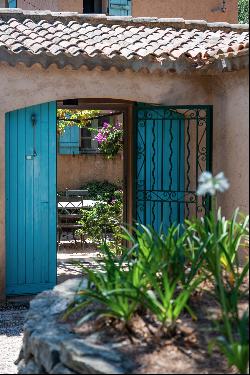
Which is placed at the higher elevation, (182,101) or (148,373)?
(182,101)

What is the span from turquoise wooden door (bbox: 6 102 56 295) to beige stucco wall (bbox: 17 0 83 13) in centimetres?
753

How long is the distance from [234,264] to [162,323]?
1.04 m

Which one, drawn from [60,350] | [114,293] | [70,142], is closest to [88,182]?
[70,142]

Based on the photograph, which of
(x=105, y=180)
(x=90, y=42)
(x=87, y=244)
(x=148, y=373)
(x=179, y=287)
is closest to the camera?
(x=148, y=373)

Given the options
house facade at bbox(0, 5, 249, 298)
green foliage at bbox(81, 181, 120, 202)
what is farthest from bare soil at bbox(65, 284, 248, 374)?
green foliage at bbox(81, 181, 120, 202)

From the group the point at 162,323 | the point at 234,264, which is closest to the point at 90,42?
the point at 234,264

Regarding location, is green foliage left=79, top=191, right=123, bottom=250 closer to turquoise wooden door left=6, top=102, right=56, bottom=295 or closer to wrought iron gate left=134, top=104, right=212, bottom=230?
wrought iron gate left=134, top=104, right=212, bottom=230

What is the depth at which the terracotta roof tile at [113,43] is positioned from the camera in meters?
8.89

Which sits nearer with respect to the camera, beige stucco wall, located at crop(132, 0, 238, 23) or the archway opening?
the archway opening

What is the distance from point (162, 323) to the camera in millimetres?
4797

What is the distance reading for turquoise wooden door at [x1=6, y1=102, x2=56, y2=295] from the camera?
9484 millimetres

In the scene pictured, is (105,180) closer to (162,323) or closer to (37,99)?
(37,99)

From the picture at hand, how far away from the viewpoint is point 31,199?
955cm

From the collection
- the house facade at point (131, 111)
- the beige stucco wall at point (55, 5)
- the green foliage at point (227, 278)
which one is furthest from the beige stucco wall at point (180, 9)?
the green foliage at point (227, 278)
